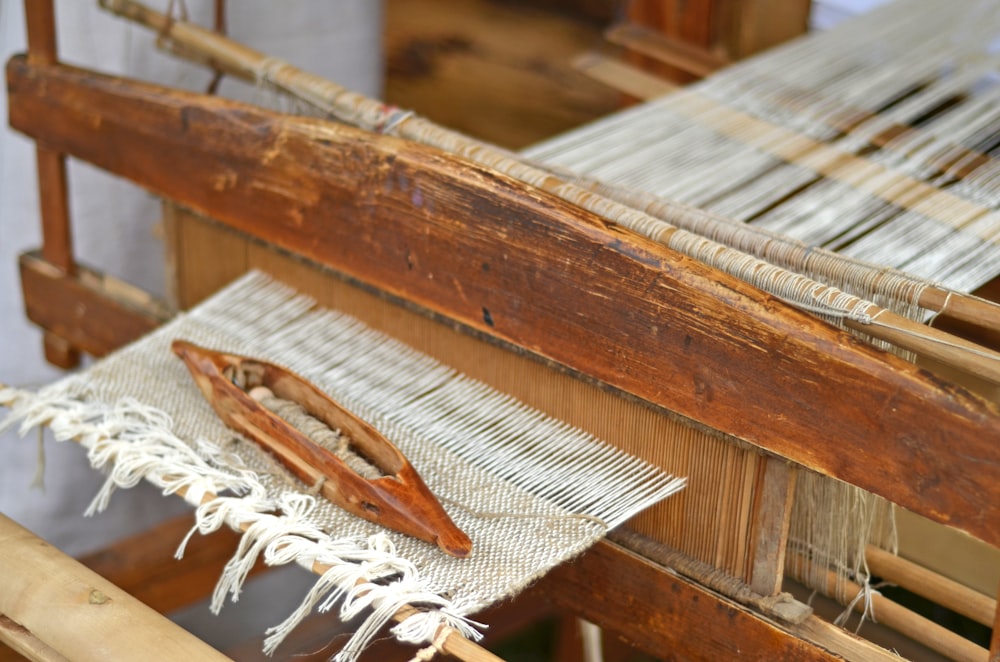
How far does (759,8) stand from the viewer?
174 cm

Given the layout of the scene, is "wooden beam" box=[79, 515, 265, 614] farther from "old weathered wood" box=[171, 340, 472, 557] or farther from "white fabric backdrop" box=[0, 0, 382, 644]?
"old weathered wood" box=[171, 340, 472, 557]

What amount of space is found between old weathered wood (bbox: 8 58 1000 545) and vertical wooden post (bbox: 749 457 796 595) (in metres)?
0.07

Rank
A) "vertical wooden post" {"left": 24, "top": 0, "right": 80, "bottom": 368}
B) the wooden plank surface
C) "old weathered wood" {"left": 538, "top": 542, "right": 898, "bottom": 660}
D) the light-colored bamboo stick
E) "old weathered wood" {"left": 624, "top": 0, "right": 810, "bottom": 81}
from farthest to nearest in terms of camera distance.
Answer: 1. the wooden plank surface
2. "old weathered wood" {"left": 624, "top": 0, "right": 810, "bottom": 81}
3. the light-colored bamboo stick
4. "vertical wooden post" {"left": 24, "top": 0, "right": 80, "bottom": 368}
5. "old weathered wood" {"left": 538, "top": 542, "right": 898, "bottom": 660}

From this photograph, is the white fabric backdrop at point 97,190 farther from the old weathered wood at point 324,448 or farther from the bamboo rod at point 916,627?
the bamboo rod at point 916,627

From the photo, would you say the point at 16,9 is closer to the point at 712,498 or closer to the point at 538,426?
the point at 538,426

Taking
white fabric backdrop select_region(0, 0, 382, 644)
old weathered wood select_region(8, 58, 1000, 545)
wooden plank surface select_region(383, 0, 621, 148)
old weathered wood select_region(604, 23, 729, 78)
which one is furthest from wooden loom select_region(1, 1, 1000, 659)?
wooden plank surface select_region(383, 0, 621, 148)

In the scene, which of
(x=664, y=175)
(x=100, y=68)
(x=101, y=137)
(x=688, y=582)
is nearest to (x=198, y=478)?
(x=688, y=582)

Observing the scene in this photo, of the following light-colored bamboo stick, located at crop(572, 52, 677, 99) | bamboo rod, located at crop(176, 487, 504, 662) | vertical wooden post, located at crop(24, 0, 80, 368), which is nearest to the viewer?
bamboo rod, located at crop(176, 487, 504, 662)

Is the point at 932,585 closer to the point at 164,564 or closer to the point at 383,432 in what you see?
the point at 383,432

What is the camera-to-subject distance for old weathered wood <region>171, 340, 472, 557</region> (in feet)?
2.85

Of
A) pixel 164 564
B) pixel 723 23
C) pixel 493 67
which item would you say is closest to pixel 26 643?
pixel 164 564

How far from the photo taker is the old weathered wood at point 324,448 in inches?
34.1

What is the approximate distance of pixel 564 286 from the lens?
0.90 m

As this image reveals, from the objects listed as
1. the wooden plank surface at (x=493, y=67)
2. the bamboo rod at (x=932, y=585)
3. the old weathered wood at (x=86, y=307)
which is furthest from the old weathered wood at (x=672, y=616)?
the wooden plank surface at (x=493, y=67)
